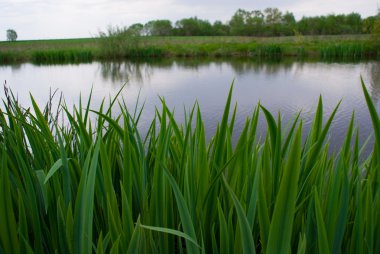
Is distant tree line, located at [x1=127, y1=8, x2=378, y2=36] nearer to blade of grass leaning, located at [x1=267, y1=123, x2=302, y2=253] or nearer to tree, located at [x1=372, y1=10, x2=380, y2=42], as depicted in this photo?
tree, located at [x1=372, y1=10, x2=380, y2=42]

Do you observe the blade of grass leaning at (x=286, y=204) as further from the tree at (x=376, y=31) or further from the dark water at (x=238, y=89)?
the tree at (x=376, y=31)

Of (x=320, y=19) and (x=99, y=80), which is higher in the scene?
(x=320, y=19)

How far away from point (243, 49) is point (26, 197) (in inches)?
857

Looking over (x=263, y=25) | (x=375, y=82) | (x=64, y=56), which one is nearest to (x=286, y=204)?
(x=375, y=82)

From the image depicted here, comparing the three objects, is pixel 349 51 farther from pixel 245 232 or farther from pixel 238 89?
pixel 245 232

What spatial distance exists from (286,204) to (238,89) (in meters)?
9.20

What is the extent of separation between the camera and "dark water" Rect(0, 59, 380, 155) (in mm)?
6846

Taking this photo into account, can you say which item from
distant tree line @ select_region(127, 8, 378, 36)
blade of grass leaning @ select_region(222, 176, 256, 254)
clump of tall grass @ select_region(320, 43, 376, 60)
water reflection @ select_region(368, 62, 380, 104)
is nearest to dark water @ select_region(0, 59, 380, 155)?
water reflection @ select_region(368, 62, 380, 104)

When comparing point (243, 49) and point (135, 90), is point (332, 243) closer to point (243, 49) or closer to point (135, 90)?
point (135, 90)

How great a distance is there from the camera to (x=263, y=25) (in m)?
46.2

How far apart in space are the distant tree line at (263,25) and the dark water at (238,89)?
28.3 meters

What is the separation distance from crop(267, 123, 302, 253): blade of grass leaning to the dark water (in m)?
4.85

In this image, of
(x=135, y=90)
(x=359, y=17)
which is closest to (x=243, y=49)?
(x=135, y=90)

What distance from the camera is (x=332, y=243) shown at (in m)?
0.71
